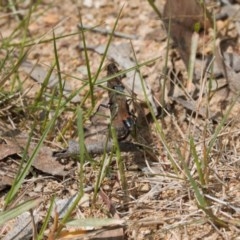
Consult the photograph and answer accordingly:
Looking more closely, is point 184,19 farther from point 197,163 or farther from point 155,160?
point 197,163

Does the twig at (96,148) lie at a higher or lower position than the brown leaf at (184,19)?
lower

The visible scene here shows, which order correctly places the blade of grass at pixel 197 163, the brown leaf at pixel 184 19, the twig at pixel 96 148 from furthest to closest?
1. the brown leaf at pixel 184 19
2. the twig at pixel 96 148
3. the blade of grass at pixel 197 163

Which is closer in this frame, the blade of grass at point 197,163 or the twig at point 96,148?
the blade of grass at point 197,163

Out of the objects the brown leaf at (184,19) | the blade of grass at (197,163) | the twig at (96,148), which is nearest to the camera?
the blade of grass at (197,163)

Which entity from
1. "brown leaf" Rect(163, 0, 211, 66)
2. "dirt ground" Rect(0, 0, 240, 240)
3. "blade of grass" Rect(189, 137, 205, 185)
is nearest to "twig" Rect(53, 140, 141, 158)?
"dirt ground" Rect(0, 0, 240, 240)

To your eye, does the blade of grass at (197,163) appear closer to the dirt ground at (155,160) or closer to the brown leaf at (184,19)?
the dirt ground at (155,160)

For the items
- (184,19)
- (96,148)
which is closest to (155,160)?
(96,148)

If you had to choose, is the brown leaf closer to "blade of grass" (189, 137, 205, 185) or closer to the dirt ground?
the dirt ground

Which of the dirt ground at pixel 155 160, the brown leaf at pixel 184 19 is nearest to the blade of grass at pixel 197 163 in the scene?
the dirt ground at pixel 155 160

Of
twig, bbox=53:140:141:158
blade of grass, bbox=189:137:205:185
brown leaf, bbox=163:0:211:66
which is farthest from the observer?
brown leaf, bbox=163:0:211:66
